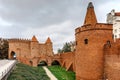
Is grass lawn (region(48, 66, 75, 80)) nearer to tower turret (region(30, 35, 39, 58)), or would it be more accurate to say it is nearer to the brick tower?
the brick tower

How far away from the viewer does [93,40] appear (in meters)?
21.5

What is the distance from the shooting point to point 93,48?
21422mm

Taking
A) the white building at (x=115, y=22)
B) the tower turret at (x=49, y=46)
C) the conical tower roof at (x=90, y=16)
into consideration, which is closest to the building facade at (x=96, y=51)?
the conical tower roof at (x=90, y=16)

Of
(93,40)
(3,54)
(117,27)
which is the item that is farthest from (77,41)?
(3,54)

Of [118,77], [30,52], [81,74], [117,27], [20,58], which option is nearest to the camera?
[118,77]

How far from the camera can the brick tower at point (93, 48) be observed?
69.5ft

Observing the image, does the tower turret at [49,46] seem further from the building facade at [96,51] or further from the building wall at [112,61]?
the building wall at [112,61]

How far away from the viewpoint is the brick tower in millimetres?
21188

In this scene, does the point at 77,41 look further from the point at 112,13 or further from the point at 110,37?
the point at 112,13

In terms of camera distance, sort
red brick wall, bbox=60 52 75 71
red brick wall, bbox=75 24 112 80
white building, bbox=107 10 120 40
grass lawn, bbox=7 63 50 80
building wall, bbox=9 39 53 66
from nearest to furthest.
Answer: grass lawn, bbox=7 63 50 80 → red brick wall, bbox=75 24 112 80 → red brick wall, bbox=60 52 75 71 → white building, bbox=107 10 120 40 → building wall, bbox=9 39 53 66

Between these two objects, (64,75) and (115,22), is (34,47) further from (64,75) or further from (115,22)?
(64,75)

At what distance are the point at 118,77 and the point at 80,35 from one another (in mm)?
6695

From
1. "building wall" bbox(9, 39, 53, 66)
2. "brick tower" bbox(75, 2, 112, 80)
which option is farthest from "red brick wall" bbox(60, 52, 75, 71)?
"brick tower" bbox(75, 2, 112, 80)

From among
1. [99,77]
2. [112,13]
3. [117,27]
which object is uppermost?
[112,13]
